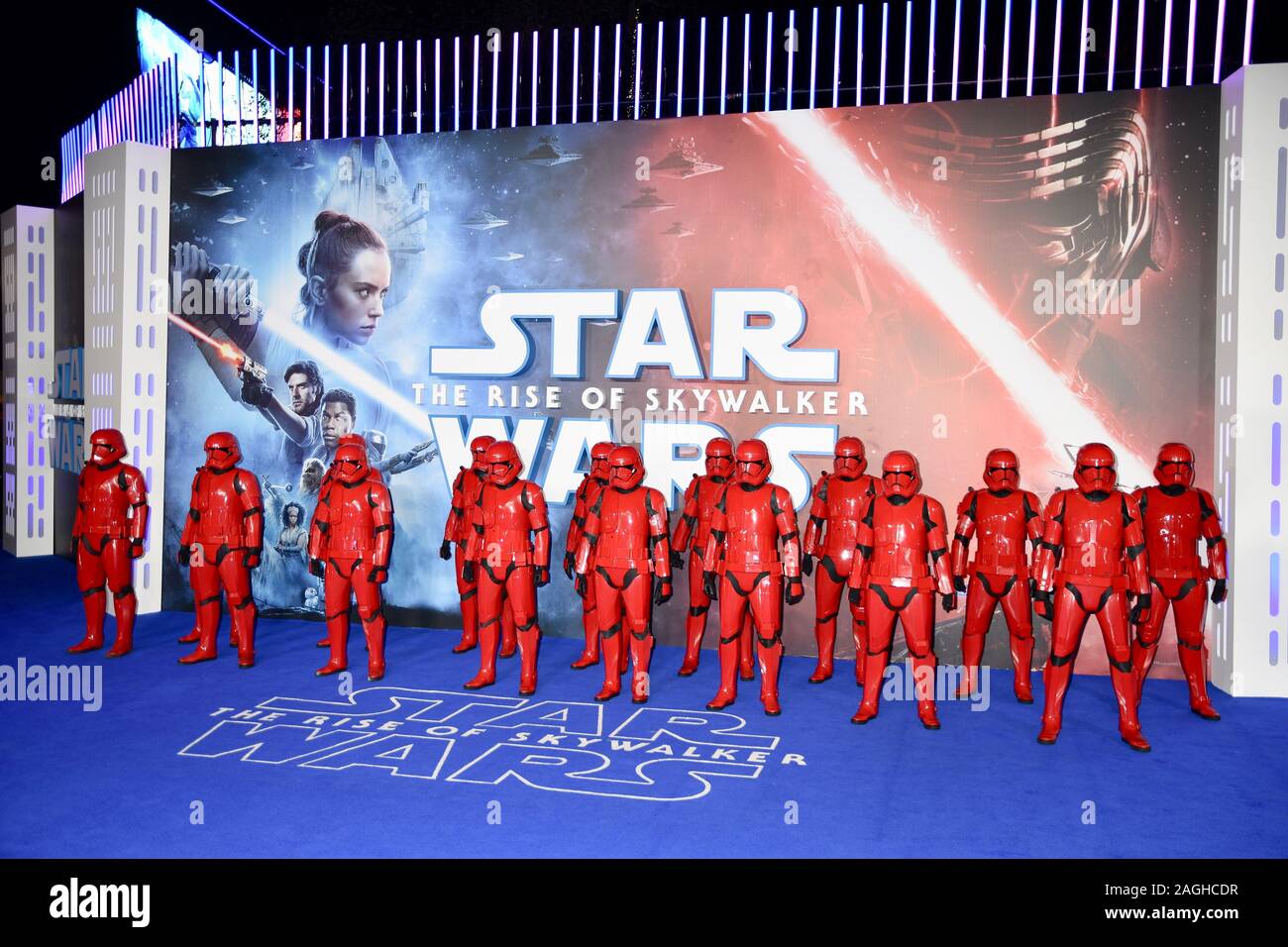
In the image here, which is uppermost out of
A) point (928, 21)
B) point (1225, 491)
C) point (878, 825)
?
point (928, 21)

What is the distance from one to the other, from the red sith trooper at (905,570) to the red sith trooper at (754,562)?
1.63 ft

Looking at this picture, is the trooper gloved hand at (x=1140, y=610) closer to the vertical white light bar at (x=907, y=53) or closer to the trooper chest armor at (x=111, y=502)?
the vertical white light bar at (x=907, y=53)

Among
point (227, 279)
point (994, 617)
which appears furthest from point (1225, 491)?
point (227, 279)

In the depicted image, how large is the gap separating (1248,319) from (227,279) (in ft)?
29.9

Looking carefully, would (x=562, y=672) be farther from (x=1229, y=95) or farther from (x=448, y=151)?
(x=1229, y=95)

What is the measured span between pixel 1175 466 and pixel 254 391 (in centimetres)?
824

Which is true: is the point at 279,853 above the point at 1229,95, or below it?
below

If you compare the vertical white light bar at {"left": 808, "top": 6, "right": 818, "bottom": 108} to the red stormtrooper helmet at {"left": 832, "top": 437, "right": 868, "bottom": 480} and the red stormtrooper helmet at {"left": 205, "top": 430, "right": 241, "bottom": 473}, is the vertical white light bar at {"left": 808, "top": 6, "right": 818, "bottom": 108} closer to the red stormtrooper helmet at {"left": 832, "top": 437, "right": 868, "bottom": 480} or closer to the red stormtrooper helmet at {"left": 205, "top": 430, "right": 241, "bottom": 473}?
the red stormtrooper helmet at {"left": 832, "top": 437, "right": 868, "bottom": 480}

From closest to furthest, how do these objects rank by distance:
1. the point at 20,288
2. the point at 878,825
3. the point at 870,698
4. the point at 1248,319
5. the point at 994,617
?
the point at 878,825, the point at 870,698, the point at 1248,319, the point at 994,617, the point at 20,288

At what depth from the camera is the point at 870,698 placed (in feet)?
23.5

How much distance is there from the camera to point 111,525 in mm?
8570

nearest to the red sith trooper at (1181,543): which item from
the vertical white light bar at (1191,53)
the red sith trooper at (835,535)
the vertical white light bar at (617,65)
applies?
the red sith trooper at (835,535)

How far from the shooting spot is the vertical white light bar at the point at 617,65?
10148mm

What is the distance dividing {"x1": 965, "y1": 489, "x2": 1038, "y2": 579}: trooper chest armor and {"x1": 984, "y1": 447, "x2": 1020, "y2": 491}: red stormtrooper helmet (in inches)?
2.0
